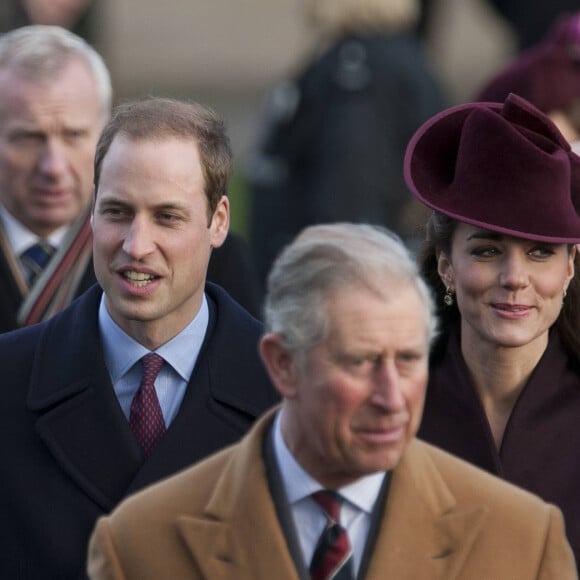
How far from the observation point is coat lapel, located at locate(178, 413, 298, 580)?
161 inches

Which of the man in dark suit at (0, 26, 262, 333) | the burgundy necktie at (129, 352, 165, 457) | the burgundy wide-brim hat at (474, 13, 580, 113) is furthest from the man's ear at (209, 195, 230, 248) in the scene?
the burgundy wide-brim hat at (474, 13, 580, 113)

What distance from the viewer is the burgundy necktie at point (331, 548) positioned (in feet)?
13.4

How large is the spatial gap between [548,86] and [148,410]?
2.83 meters

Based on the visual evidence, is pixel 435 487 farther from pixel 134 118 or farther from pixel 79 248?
pixel 79 248

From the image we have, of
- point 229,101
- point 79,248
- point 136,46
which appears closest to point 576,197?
point 79,248

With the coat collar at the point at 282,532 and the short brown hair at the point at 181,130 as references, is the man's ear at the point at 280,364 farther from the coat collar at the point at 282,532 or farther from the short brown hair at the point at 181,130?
the short brown hair at the point at 181,130

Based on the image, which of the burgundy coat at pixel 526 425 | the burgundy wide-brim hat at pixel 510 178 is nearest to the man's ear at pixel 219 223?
the burgundy wide-brim hat at pixel 510 178

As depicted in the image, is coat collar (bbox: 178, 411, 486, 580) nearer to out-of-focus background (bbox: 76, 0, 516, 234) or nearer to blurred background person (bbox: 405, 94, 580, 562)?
blurred background person (bbox: 405, 94, 580, 562)

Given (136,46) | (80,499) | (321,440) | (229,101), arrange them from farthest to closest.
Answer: (136,46) → (229,101) → (80,499) → (321,440)

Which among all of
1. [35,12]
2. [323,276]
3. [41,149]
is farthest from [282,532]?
[35,12]

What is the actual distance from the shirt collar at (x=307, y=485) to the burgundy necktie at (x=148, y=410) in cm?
90

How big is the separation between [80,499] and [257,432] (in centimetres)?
85

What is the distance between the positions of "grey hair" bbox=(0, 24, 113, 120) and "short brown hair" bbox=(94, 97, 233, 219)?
126 centimetres

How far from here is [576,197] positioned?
202 inches
